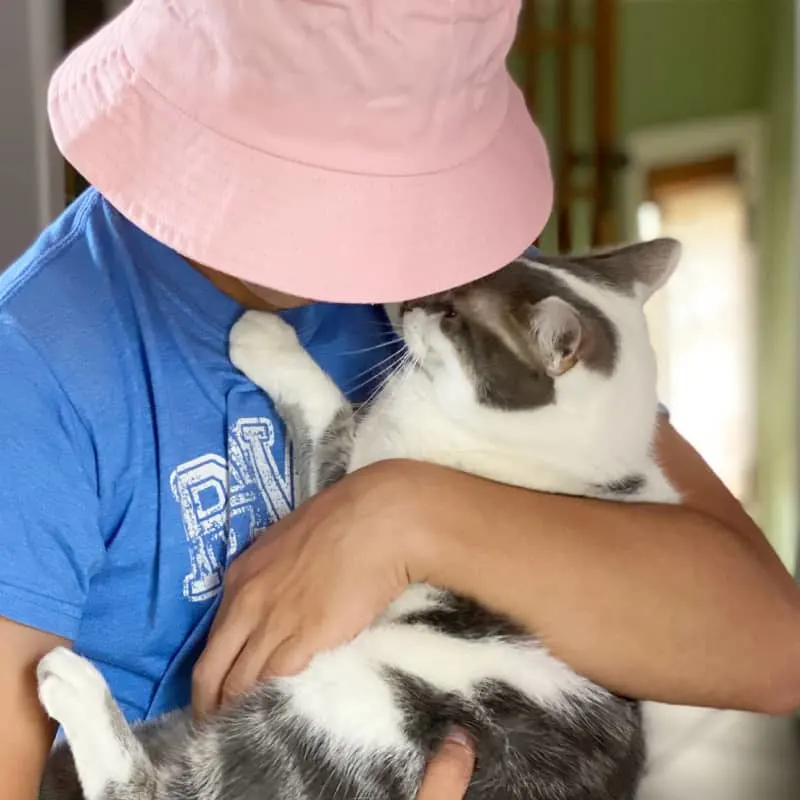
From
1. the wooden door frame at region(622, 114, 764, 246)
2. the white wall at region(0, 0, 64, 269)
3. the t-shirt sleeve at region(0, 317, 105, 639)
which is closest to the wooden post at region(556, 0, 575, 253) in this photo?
the wooden door frame at region(622, 114, 764, 246)

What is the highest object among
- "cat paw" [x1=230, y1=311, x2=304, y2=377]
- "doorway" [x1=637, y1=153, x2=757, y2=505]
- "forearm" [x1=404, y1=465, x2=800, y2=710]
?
"cat paw" [x1=230, y1=311, x2=304, y2=377]

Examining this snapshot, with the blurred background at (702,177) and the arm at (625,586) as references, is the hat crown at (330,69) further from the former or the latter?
the blurred background at (702,177)

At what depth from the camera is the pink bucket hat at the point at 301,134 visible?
0.74m

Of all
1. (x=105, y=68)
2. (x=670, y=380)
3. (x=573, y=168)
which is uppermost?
(x=105, y=68)

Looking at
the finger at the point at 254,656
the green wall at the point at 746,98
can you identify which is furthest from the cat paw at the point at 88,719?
the green wall at the point at 746,98

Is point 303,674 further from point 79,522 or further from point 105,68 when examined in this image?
point 105,68

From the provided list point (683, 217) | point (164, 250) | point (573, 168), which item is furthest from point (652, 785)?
point (683, 217)

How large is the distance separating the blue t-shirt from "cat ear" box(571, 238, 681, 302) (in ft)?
1.35

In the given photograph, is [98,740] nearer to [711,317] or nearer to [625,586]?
[625,586]

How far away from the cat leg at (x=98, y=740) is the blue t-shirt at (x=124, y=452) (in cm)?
5

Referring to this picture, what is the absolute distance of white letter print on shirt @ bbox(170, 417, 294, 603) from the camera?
945 millimetres

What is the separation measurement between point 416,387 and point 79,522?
0.48 m

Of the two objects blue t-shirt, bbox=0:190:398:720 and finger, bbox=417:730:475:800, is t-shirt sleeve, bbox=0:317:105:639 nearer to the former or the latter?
blue t-shirt, bbox=0:190:398:720

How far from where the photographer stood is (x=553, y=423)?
1.17 meters
